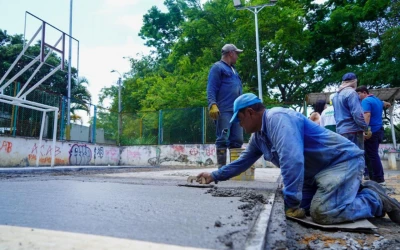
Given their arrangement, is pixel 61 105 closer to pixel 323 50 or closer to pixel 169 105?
pixel 169 105

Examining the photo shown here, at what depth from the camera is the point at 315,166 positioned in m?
2.10

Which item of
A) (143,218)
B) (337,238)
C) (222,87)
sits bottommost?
(337,238)

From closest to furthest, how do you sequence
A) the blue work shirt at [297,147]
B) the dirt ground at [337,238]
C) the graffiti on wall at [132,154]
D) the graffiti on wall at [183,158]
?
the dirt ground at [337,238], the blue work shirt at [297,147], the graffiti on wall at [183,158], the graffiti on wall at [132,154]

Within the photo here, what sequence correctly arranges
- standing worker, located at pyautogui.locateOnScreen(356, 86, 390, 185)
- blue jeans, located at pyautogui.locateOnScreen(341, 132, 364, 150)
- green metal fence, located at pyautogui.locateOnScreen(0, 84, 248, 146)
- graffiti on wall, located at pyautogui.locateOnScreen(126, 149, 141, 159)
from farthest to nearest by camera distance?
graffiti on wall, located at pyautogui.locateOnScreen(126, 149, 141, 159)
green metal fence, located at pyautogui.locateOnScreen(0, 84, 248, 146)
standing worker, located at pyautogui.locateOnScreen(356, 86, 390, 185)
blue jeans, located at pyautogui.locateOnScreen(341, 132, 364, 150)

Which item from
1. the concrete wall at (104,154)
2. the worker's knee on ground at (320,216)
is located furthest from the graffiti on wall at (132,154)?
the worker's knee on ground at (320,216)

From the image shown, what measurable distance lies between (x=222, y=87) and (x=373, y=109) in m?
2.46

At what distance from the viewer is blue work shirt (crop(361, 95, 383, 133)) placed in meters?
4.59

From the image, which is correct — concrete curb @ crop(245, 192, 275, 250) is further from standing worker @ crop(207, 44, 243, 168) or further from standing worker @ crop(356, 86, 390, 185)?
standing worker @ crop(356, 86, 390, 185)

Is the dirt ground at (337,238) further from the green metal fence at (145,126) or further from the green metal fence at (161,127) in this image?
the green metal fence at (161,127)

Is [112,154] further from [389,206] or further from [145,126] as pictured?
[389,206]

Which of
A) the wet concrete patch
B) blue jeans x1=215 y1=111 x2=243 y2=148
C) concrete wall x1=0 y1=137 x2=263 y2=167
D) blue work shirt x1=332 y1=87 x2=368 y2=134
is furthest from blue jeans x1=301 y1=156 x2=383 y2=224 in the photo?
concrete wall x1=0 y1=137 x2=263 y2=167

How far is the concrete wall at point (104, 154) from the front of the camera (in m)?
9.70

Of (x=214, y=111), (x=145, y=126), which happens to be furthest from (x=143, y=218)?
(x=145, y=126)

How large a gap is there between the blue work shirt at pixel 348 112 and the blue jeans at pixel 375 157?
1045 mm
